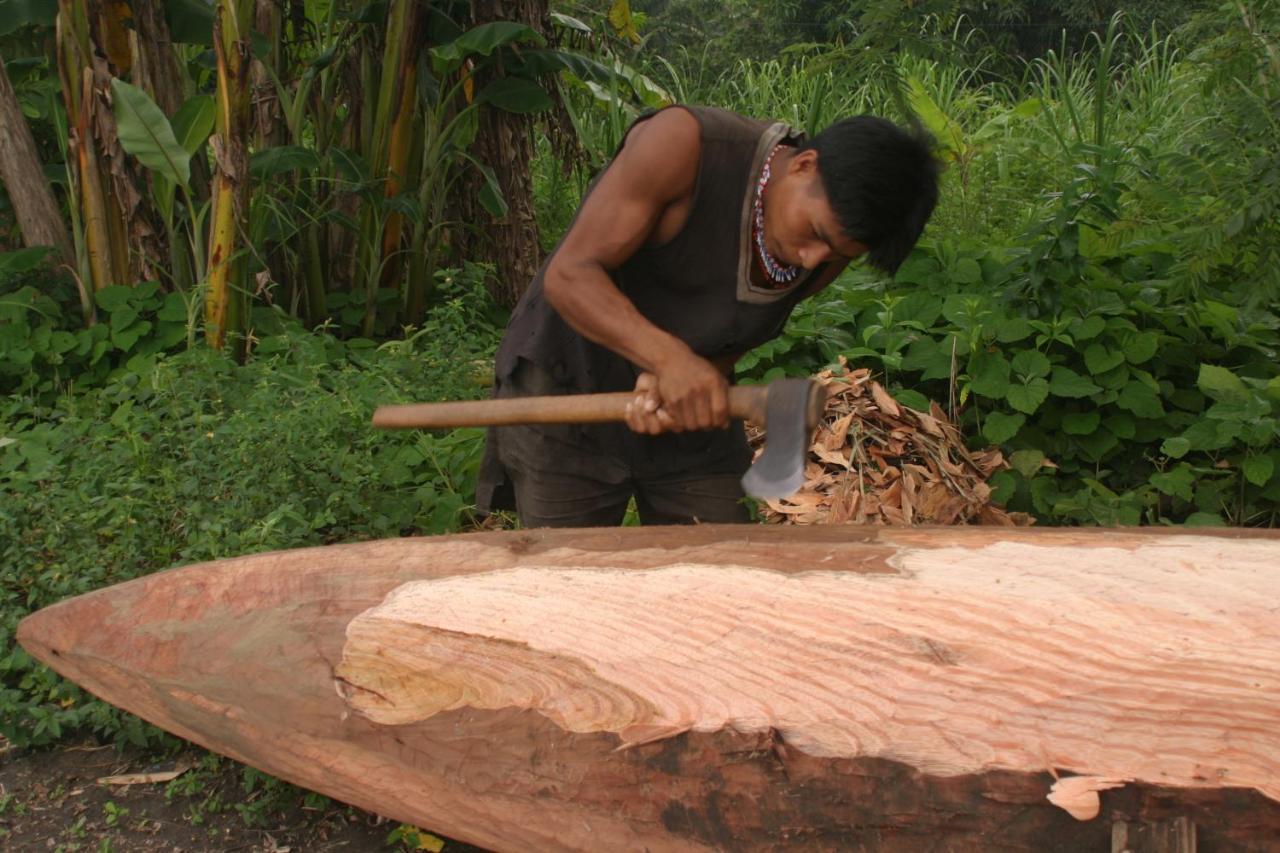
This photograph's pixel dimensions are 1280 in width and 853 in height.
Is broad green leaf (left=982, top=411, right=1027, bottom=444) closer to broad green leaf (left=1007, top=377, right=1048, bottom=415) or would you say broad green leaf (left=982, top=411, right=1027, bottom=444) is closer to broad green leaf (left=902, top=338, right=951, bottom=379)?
broad green leaf (left=1007, top=377, right=1048, bottom=415)

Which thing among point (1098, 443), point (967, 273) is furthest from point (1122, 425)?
point (967, 273)

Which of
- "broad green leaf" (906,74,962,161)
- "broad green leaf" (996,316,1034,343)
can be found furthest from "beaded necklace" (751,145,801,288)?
"broad green leaf" (906,74,962,161)

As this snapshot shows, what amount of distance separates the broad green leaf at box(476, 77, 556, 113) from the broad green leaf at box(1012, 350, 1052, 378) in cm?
218

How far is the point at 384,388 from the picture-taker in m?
3.81

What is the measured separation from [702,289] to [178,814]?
1.65 meters

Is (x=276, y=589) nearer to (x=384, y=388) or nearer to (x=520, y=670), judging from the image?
(x=520, y=670)

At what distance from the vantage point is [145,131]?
13.1ft

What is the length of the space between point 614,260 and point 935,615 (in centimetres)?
86

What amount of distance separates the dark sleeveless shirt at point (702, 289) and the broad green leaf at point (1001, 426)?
4.52 ft

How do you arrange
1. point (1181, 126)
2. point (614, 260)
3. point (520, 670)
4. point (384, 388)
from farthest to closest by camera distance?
point (1181, 126)
point (384, 388)
point (614, 260)
point (520, 670)

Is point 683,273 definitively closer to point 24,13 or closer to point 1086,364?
point 1086,364

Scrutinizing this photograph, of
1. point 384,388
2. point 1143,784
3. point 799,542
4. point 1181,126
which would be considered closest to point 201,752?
point 384,388

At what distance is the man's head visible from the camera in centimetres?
194

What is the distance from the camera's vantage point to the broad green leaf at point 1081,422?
3621 mm
